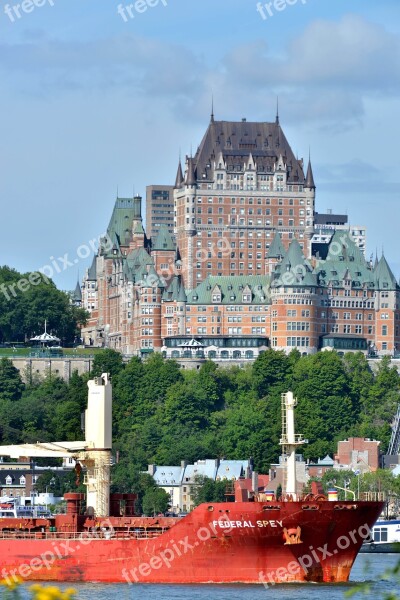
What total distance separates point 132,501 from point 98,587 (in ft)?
42.0

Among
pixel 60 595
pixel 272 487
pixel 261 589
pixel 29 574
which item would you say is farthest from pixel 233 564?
pixel 272 487

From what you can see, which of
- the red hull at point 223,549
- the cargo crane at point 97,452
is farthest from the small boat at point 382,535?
the red hull at point 223,549

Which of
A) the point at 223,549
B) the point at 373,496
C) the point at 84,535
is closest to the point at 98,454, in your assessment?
the point at 84,535

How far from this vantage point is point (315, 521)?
4183 inches

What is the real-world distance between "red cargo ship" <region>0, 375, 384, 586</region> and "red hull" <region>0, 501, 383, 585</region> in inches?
1.9

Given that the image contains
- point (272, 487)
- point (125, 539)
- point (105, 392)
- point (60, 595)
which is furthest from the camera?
point (272, 487)

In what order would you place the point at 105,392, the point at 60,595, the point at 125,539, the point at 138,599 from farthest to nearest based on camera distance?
1. the point at 105,392
2. the point at 125,539
3. the point at 138,599
4. the point at 60,595

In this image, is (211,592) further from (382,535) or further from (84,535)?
(382,535)

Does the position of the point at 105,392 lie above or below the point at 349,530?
above

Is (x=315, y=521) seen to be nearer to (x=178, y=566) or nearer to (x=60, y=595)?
(x=178, y=566)

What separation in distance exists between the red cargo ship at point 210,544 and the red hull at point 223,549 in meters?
0.05

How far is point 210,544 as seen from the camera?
346 ft

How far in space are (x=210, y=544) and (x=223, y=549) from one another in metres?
0.69

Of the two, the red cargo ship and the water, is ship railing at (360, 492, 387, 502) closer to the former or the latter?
the red cargo ship
